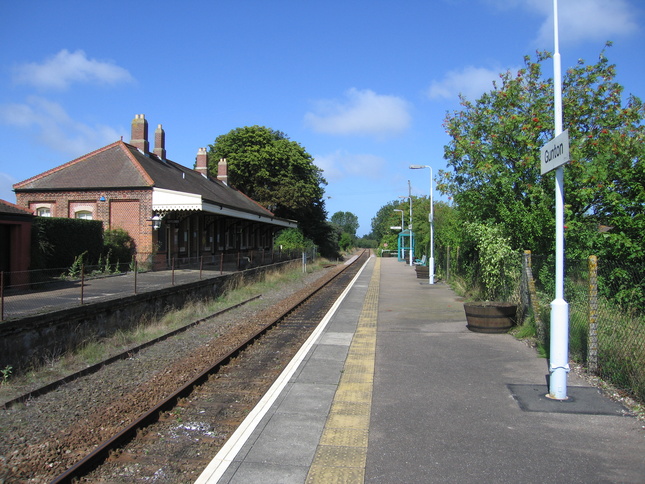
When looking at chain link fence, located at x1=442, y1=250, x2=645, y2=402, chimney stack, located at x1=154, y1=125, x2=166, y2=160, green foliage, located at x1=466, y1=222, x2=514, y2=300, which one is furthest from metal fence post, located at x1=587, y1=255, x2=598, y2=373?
chimney stack, located at x1=154, y1=125, x2=166, y2=160

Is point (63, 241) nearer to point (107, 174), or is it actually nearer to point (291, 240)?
point (107, 174)

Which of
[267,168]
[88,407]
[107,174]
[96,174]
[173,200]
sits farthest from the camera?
[267,168]

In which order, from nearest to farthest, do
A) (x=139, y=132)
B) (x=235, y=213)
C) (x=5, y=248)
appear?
(x=5, y=248) < (x=235, y=213) < (x=139, y=132)

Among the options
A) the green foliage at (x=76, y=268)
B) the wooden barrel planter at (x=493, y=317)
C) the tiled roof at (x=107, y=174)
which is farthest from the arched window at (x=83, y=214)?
the wooden barrel planter at (x=493, y=317)

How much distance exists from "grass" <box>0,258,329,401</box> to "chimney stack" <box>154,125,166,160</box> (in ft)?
45.9

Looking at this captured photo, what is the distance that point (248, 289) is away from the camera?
22.4 meters

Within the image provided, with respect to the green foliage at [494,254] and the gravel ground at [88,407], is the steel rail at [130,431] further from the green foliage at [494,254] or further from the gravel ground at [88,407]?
the green foliage at [494,254]

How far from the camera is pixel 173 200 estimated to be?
2244 cm

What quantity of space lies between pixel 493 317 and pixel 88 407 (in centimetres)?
768

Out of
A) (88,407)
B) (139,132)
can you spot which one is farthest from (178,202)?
(88,407)

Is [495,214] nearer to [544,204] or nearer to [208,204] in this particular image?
[544,204]

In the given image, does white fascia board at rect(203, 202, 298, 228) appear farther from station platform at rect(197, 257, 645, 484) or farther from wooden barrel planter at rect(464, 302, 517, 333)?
station platform at rect(197, 257, 645, 484)

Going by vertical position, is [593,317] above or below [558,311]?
below

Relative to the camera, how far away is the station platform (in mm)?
4430
